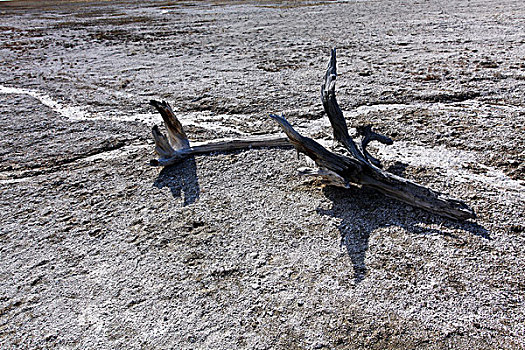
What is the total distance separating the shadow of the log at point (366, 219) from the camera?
2938mm

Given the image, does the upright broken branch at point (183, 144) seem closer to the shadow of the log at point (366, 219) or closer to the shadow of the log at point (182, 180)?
the shadow of the log at point (182, 180)

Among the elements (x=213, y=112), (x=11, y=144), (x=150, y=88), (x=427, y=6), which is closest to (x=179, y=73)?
(x=150, y=88)

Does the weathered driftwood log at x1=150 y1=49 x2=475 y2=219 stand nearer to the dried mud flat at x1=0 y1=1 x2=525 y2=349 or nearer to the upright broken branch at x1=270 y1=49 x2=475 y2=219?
the upright broken branch at x1=270 y1=49 x2=475 y2=219

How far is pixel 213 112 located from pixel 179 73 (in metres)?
2.04

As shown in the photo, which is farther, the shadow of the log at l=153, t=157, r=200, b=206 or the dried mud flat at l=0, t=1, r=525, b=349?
the shadow of the log at l=153, t=157, r=200, b=206

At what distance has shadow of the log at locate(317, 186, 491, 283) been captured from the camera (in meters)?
2.94

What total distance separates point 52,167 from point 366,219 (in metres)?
3.22

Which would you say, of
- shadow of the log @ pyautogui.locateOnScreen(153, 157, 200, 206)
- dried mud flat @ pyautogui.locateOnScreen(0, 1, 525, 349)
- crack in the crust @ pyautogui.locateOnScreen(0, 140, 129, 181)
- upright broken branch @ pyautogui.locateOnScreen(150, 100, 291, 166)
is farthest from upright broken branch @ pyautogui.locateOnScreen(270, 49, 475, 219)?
crack in the crust @ pyautogui.locateOnScreen(0, 140, 129, 181)

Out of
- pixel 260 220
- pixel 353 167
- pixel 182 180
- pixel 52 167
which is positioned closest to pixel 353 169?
pixel 353 167

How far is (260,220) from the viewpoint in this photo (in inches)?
131

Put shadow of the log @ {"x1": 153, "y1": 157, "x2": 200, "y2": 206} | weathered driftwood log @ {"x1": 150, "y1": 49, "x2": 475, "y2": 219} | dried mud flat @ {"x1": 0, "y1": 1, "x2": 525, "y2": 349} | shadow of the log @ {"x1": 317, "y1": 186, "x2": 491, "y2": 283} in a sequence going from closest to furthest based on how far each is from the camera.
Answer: dried mud flat @ {"x1": 0, "y1": 1, "x2": 525, "y2": 349} < shadow of the log @ {"x1": 317, "y1": 186, "x2": 491, "y2": 283} < weathered driftwood log @ {"x1": 150, "y1": 49, "x2": 475, "y2": 219} < shadow of the log @ {"x1": 153, "y1": 157, "x2": 200, "y2": 206}

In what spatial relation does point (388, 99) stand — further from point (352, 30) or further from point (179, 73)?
point (352, 30)

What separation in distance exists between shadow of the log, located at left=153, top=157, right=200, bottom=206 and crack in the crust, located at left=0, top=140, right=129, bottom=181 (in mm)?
945

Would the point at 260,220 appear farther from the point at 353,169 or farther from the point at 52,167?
the point at 52,167
